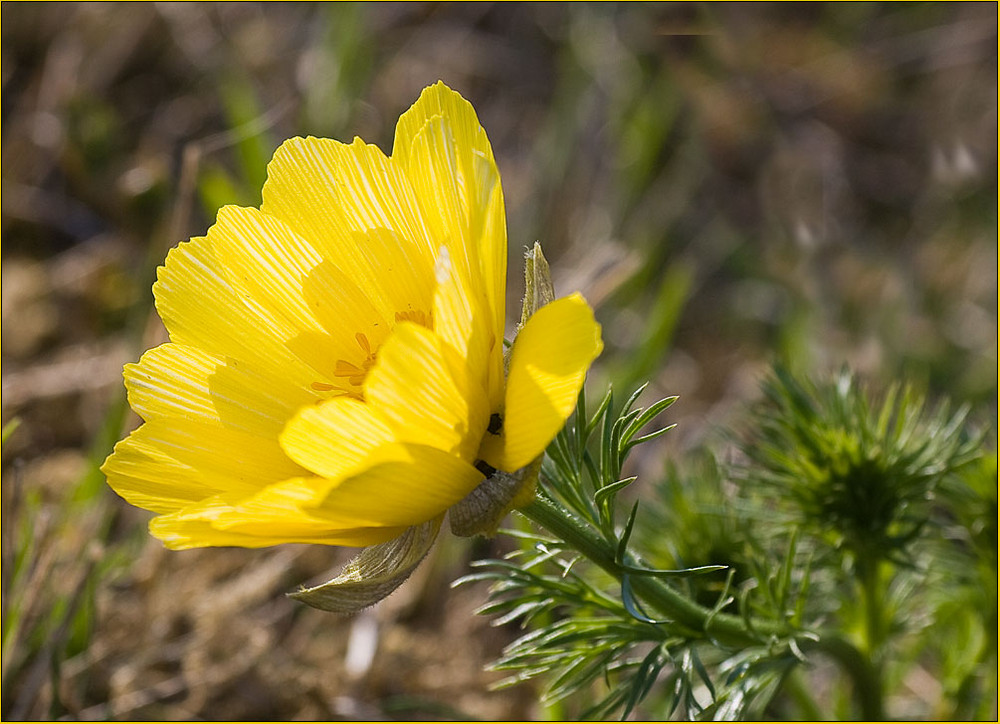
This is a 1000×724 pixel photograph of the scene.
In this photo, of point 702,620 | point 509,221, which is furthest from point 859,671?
point 509,221

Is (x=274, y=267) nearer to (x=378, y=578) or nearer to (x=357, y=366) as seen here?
(x=357, y=366)

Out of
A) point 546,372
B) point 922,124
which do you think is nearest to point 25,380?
point 546,372

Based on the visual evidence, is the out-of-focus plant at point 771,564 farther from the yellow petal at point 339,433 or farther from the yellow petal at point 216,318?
the yellow petal at point 216,318

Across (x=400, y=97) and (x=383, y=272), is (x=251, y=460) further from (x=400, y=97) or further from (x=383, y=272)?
(x=400, y=97)

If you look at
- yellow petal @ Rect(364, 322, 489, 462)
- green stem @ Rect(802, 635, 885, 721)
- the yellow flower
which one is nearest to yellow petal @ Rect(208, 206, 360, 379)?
the yellow flower

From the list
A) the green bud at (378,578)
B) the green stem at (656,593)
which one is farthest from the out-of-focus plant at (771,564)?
the green bud at (378,578)
